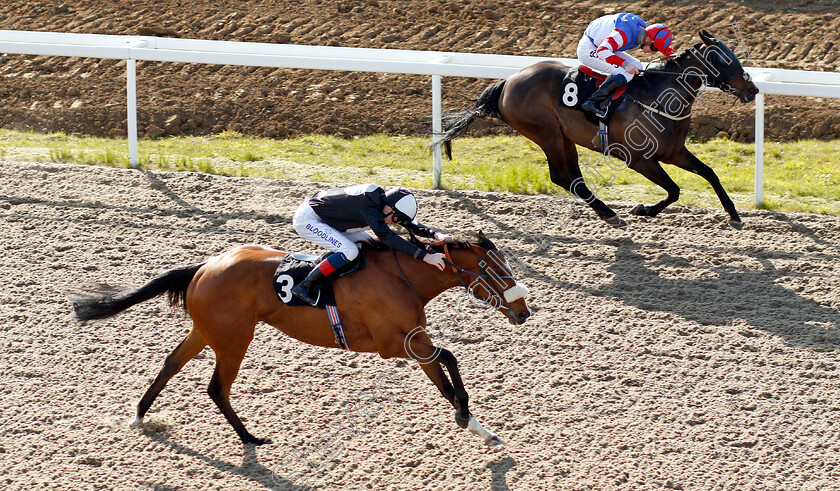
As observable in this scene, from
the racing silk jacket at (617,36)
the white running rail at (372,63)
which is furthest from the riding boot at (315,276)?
the white running rail at (372,63)

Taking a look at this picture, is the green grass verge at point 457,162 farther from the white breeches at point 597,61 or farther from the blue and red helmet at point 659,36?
the blue and red helmet at point 659,36

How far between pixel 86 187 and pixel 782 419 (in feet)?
19.0

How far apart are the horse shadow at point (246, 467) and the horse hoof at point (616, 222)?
3.55m

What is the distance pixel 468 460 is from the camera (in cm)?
496

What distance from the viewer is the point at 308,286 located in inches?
197

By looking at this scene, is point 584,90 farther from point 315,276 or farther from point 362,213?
point 315,276

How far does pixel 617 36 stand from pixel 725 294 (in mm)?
2004

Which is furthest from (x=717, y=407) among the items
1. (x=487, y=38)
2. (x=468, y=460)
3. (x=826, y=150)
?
(x=487, y=38)

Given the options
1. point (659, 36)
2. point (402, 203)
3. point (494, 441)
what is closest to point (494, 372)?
point (494, 441)

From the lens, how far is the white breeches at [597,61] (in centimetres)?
752

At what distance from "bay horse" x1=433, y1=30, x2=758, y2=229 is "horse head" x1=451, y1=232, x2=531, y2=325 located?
293cm

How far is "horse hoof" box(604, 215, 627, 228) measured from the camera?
7.64 meters

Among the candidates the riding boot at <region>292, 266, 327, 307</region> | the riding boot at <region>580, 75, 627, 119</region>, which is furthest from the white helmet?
the riding boot at <region>580, 75, 627, 119</region>

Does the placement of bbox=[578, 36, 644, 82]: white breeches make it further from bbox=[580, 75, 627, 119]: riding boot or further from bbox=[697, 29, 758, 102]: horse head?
bbox=[697, 29, 758, 102]: horse head
